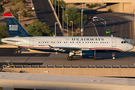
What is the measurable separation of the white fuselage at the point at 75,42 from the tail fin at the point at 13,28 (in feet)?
6.57

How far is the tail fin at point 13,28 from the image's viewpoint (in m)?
47.4

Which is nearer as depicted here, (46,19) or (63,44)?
(63,44)

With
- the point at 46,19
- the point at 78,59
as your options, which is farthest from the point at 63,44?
the point at 46,19

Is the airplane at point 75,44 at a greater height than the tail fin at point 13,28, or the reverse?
the tail fin at point 13,28

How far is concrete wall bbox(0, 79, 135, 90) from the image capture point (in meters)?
18.3

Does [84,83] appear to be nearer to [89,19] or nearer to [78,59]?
[78,59]

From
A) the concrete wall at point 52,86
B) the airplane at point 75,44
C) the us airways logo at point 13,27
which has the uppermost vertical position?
the us airways logo at point 13,27

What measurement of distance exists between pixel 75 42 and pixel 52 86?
85.3ft

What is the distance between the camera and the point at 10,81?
1966 cm

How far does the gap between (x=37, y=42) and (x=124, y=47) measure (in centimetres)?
1691

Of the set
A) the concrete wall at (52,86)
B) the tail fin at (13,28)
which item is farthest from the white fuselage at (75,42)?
the concrete wall at (52,86)

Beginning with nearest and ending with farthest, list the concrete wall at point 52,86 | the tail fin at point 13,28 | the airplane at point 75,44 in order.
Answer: the concrete wall at point 52,86 → the airplane at point 75,44 → the tail fin at point 13,28

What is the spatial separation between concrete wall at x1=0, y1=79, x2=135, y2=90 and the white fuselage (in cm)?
2520

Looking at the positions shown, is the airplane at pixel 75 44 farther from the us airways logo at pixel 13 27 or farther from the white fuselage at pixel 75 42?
the us airways logo at pixel 13 27
